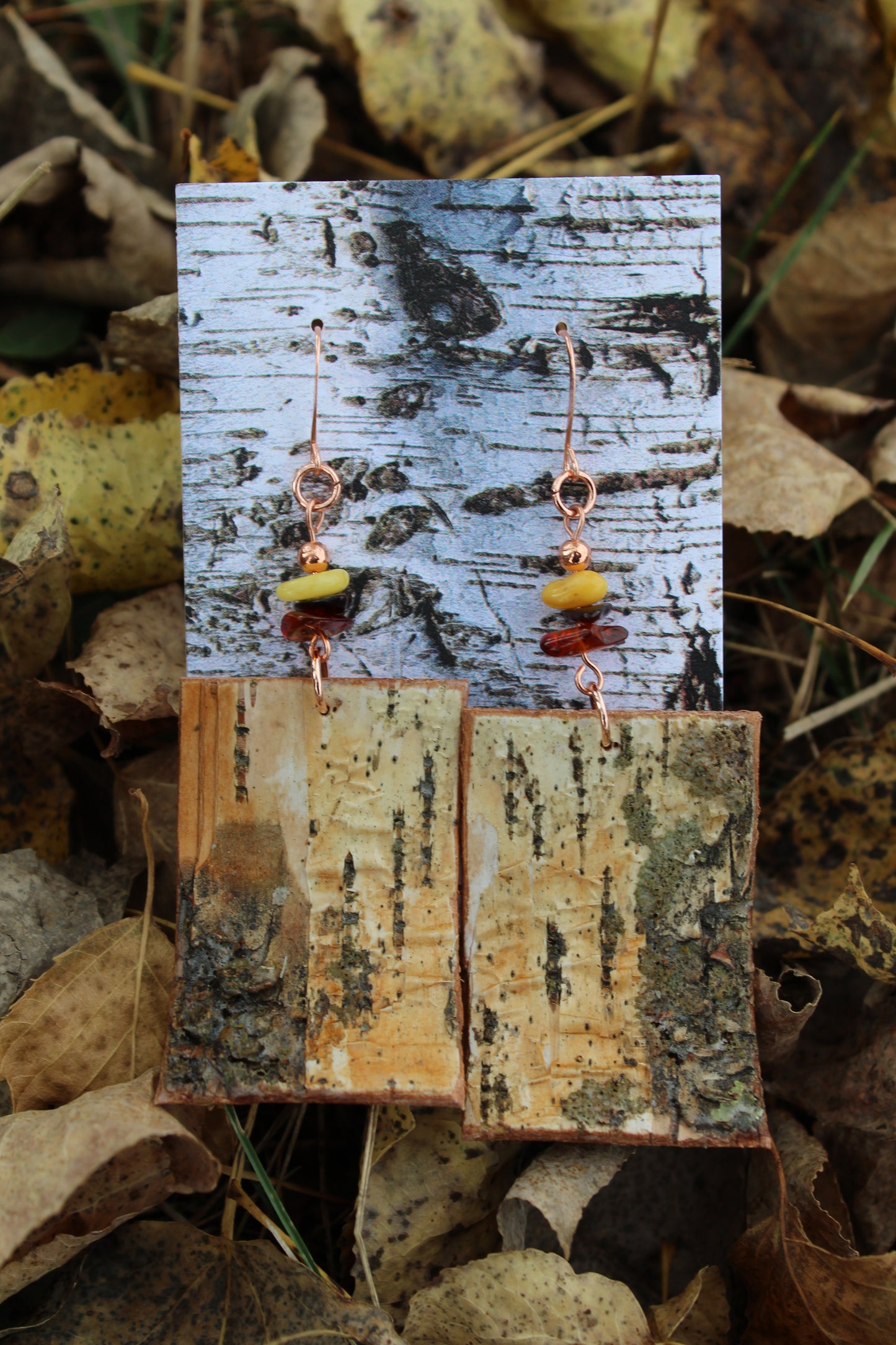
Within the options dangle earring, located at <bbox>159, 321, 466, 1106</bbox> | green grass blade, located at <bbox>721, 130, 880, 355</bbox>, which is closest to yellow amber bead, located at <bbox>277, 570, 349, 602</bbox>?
dangle earring, located at <bbox>159, 321, 466, 1106</bbox>

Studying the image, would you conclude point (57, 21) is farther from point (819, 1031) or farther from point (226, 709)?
point (819, 1031)

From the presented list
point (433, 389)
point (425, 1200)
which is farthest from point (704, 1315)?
point (433, 389)

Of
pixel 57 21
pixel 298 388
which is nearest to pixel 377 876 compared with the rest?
pixel 298 388

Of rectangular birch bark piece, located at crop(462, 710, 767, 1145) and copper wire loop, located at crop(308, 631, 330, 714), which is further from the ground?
copper wire loop, located at crop(308, 631, 330, 714)

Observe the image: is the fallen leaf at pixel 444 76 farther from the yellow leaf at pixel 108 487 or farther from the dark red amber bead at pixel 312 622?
the dark red amber bead at pixel 312 622

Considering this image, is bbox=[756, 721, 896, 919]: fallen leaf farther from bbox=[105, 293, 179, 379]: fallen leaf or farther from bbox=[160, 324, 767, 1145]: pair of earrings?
bbox=[105, 293, 179, 379]: fallen leaf

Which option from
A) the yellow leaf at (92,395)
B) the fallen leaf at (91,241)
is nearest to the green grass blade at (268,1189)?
the yellow leaf at (92,395)

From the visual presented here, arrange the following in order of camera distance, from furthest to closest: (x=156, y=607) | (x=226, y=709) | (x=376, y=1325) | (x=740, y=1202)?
1. (x=156, y=607)
2. (x=740, y=1202)
3. (x=226, y=709)
4. (x=376, y=1325)

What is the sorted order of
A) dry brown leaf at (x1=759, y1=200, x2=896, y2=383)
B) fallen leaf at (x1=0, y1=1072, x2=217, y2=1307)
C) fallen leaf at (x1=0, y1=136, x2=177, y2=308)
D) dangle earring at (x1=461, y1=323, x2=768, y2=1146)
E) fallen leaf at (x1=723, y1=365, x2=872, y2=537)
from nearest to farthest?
fallen leaf at (x1=0, y1=1072, x2=217, y2=1307) < dangle earring at (x1=461, y1=323, x2=768, y2=1146) < fallen leaf at (x1=723, y1=365, x2=872, y2=537) < fallen leaf at (x1=0, y1=136, x2=177, y2=308) < dry brown leaf at (x1=759, y1=200, x2=896, y2=383)
